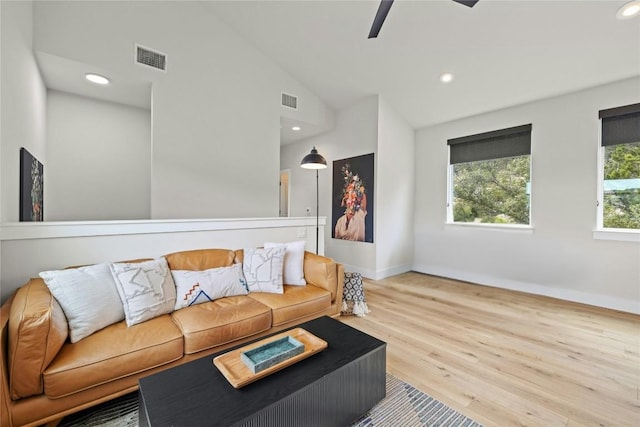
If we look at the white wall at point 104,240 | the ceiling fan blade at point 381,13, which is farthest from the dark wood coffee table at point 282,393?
the ceiling fan blade at point 381,13

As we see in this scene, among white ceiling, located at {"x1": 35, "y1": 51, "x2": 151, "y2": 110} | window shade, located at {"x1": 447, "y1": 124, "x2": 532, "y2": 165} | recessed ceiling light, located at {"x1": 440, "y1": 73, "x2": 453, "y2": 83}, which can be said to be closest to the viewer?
white ceiling, located at {"x1": 35, "y1": 51, "x2": 151, "y2": 110}

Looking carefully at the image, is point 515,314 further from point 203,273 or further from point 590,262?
point 203,273

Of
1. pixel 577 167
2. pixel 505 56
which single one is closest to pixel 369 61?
pixel 505 56

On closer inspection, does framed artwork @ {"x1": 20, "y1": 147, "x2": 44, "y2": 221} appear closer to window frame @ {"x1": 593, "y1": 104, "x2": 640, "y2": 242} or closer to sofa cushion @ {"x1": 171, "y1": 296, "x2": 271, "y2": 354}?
sofa cushion @ {"x1": 171, "y1": 296, "x2": 271, "y2": 354}

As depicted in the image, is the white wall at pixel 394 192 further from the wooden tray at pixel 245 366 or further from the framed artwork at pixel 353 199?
the wooden tray at pixel 245 366

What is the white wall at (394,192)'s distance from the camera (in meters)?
4.39

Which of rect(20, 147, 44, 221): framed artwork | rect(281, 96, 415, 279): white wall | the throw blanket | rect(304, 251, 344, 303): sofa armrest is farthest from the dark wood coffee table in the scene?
rect(281, 96, 415, 279): white wall

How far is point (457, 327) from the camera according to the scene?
272 centimetres

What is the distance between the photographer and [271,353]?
1.39m

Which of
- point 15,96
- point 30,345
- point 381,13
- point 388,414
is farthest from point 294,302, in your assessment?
point 15,96

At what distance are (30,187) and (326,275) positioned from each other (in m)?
2.70

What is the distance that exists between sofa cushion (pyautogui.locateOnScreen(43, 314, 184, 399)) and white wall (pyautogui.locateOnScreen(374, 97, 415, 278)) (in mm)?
3305

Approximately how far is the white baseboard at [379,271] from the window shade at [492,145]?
199cm

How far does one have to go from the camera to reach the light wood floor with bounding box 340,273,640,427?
165 cm
